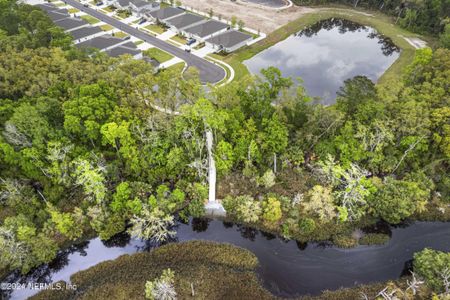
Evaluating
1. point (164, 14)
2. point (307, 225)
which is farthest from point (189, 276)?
point (164, 14)

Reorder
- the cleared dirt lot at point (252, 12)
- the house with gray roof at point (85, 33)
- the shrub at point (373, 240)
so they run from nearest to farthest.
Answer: the shrub at point (373, 240), the house with gray roof at point (85, 33), the cleared dirt lot at point (252, 12)

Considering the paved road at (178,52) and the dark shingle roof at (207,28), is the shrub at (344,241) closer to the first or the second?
the paved road at (178,52)

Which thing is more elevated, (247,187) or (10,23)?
(10,23)

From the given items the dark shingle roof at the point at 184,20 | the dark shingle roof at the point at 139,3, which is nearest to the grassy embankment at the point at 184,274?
the dark shingle roof at the point at 184,20

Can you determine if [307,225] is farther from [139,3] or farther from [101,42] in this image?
[139,3]

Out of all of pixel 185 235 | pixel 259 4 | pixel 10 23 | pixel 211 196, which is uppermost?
pixel 259 4

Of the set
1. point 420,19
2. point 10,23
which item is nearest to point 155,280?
point 10,23

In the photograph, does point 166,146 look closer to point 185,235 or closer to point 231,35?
point 185,235
